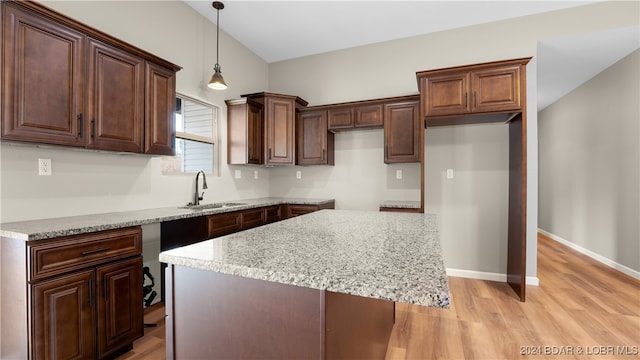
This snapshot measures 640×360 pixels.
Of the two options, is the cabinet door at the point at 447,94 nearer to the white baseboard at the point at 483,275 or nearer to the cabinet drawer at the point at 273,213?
the white baseboard at the point at 483,275

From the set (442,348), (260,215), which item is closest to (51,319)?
(260,215)

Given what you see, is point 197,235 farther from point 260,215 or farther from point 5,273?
point 5,273

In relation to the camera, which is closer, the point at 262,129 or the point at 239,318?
the point at 239,318

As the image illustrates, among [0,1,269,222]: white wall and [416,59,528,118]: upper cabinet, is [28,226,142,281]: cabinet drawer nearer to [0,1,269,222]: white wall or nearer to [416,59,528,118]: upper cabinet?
[0,1,269,222]: white wall

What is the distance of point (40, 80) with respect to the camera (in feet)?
5.45

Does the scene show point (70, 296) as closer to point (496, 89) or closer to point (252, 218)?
point (252, 218)

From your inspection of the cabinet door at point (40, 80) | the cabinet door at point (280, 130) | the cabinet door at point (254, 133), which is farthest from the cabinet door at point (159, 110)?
the cabinet door at point (280, 130)

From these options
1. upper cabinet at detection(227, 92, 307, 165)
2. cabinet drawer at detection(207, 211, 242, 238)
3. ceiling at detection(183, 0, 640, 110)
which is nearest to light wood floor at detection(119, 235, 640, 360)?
cabinet drawer at detection(207, 211, 242, 238)

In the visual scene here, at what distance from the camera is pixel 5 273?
1.55 m

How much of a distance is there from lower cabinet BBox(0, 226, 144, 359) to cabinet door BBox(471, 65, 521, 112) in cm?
318

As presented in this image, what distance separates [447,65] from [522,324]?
114 inches

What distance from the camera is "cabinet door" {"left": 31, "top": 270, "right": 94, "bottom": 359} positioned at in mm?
1465

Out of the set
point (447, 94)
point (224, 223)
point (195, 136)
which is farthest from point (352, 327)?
point (195, 136)

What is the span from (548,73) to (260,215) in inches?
177
